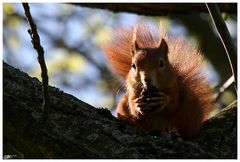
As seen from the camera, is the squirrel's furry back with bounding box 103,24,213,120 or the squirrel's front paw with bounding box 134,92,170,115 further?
the squirrel's furry back with bounding box 103,24,213,120

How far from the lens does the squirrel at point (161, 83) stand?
280 centimetres

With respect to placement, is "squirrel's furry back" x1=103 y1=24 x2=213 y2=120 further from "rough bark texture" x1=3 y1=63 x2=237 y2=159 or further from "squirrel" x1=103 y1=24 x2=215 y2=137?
"rough bark texture" x1=3 y1=63 x2=237 y2=159

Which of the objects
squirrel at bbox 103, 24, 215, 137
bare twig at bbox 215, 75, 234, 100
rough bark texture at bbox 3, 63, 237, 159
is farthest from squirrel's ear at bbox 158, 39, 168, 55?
rough bark texture at bbox 3, 63, 237, 159

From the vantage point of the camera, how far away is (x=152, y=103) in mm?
2781

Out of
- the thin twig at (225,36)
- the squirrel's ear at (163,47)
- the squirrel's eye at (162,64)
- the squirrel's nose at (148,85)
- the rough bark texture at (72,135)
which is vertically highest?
the squirrel's ear at (163,47)


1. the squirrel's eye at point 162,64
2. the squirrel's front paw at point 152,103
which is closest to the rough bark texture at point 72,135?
the squirrel's front paw at point 152,103

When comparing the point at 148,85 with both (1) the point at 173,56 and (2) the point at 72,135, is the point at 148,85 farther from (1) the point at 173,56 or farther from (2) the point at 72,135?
(2) the point at 72,135

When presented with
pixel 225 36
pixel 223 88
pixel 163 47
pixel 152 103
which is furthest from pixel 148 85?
pixel 225 36

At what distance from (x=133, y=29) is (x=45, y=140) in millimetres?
1314

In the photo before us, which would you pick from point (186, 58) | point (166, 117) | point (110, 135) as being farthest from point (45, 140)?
point (186, 58)

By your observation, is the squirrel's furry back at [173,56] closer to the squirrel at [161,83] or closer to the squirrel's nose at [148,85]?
the squirrel at [161,83]

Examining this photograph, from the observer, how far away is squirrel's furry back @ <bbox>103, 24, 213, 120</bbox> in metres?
3.00

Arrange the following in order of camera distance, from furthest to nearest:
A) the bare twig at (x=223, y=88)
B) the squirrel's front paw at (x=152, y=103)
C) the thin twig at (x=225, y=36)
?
1. the bare twig at (x=223, y=88)
2. the squirrel's front paw at (x=152, y=103)
3. the thin twig at (x=225, y=36)

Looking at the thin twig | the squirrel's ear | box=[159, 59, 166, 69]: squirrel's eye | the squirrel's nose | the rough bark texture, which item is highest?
the squirrel's ear
